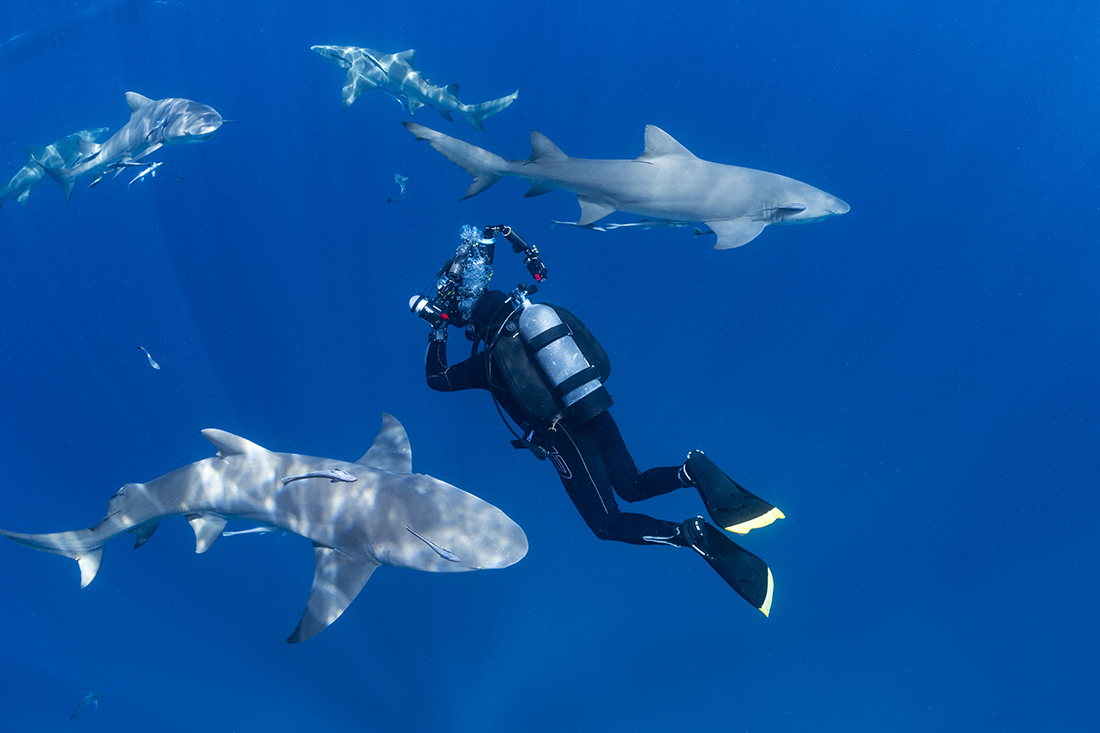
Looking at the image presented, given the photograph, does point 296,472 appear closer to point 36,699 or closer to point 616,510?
point 616,510

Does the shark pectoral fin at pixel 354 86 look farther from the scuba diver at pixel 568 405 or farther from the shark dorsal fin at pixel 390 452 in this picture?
the shark dorsal fin at pixel 390 452

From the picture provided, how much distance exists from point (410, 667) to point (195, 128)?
1032 cm

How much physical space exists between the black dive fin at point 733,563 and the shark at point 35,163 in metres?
10.4

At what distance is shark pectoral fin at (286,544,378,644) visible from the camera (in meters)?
3.88

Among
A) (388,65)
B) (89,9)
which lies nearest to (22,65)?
(89,9)

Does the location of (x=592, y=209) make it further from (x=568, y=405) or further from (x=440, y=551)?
(x=440, y=551)

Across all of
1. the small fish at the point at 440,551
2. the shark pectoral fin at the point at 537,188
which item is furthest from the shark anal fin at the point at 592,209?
the small fish at the point at 440,551

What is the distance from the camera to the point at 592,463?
552 centimetres

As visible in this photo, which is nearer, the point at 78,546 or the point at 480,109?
the point at 78,546

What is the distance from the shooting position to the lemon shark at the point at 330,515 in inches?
148

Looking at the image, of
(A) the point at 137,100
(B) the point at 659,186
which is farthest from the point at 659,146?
(A) the point at 137,100

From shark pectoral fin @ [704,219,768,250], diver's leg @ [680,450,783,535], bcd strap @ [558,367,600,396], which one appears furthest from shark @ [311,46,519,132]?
diver's leg @ [680,450,783,535]

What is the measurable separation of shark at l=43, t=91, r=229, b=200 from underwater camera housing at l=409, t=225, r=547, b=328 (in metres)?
3.56

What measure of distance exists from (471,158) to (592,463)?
344 centimetres
